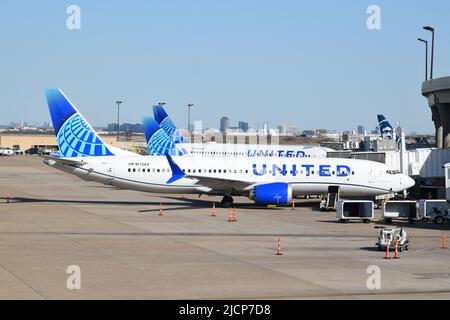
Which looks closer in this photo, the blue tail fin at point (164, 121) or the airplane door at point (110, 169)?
the airplane door at point (110, 169)

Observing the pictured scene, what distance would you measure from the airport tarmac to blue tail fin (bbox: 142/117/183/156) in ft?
107

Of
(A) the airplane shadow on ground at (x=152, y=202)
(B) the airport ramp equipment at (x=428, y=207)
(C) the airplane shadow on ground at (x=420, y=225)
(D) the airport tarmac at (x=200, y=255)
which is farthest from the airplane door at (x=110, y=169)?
(B) the airport ramp equipment at (x=428, y=207)

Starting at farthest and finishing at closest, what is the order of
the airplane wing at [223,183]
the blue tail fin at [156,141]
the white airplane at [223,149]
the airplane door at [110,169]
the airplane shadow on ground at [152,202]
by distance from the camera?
1. the white airplane at [223,149]
2. the blue tail fin at [156,141]
3. the airplane shadow on ground at [152,202]
4. the airplane door at [110,169]
5. the airplane wing at [223,183]

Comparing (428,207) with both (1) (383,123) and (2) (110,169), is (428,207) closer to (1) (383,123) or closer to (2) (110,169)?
(2) (110,169)

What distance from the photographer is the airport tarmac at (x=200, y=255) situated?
25484mm

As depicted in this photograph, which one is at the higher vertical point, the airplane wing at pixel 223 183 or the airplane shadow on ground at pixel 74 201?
the airplane wing at pixel 223 183

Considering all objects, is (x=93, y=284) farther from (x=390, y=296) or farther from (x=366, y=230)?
(x=366, y=230)

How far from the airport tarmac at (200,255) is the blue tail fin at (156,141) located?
3260 cm

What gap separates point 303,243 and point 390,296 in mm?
13849

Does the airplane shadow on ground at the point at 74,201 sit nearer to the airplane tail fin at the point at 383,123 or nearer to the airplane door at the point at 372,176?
the airplane door at the point at 372,176

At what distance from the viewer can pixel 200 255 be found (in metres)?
33.5

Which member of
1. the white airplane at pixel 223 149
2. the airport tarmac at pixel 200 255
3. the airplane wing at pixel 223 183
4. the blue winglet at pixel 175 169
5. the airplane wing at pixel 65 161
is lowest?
the airport tarmac at pixel 200 255

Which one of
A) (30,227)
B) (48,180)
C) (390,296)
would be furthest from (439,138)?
(390,296)

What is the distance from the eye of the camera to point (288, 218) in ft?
168
